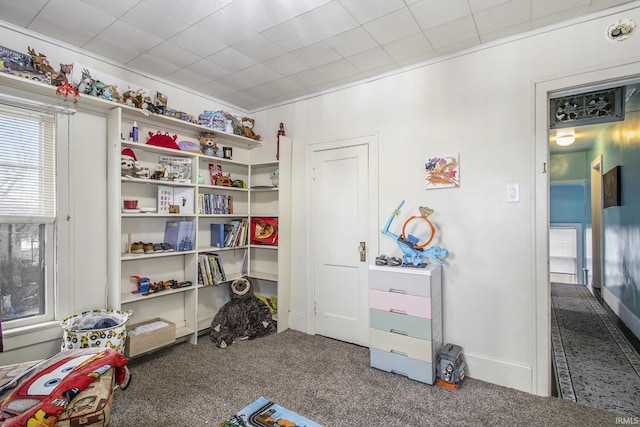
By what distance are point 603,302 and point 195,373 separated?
18.8 feet

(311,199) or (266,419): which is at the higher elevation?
(311,199)

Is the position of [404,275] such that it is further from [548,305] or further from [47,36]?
[47,36]

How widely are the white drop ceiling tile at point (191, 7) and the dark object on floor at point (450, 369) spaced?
2.87m

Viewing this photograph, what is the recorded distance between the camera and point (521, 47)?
2328 mm

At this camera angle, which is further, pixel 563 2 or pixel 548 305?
pixel 548 305

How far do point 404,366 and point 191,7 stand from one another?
297cm

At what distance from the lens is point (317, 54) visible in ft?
8.57

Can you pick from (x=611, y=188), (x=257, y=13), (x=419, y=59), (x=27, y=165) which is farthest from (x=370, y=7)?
(x=611, y=188)

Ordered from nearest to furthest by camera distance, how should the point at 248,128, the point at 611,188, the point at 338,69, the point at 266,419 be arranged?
1. the point at 266,419
2. the point at 338,69
3. the point at 248,128
4. the point at 611,188

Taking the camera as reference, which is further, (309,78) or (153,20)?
(309,78)

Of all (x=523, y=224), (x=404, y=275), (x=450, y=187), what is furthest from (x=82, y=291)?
(x=523, y=224)

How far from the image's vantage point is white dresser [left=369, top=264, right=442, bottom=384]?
239 centimetres

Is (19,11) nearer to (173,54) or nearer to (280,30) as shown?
(173,54)

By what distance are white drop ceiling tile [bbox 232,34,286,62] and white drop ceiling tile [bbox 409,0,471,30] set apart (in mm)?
1071
